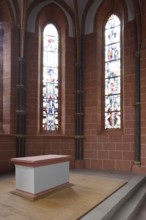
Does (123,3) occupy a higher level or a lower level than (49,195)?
higher

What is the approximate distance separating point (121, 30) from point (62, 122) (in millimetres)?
3268

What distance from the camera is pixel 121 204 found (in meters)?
3.63

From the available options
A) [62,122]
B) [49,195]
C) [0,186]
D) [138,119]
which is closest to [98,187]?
[49,195]

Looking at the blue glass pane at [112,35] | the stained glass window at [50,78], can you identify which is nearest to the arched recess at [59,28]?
the stained glass window at [50,78]

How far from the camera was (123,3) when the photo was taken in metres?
6.53

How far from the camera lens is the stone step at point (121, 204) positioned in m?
2.97

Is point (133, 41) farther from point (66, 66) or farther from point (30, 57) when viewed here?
point (30, 57)

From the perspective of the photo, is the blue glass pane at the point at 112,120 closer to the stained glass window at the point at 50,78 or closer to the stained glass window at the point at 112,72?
the stained glass window at the point at 112,72

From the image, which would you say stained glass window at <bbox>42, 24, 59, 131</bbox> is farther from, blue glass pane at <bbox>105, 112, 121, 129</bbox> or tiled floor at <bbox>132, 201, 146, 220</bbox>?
tiled floor at <bbox>132, 201, 146, 220</bbox>

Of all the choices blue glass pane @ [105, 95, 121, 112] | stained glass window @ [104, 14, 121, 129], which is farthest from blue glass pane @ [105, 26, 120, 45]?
blue glass pane @ [105, 95, 121, 112]

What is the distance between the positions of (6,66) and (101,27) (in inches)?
125

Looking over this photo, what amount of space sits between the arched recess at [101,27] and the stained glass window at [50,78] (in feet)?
4.28

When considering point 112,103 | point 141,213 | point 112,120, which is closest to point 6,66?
point 112,103

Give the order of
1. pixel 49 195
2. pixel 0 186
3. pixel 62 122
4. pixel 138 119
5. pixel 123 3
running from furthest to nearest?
pixel 62 122
pixel 123 3
pixel 138 119
pixel 0 186
pixel 49 195
